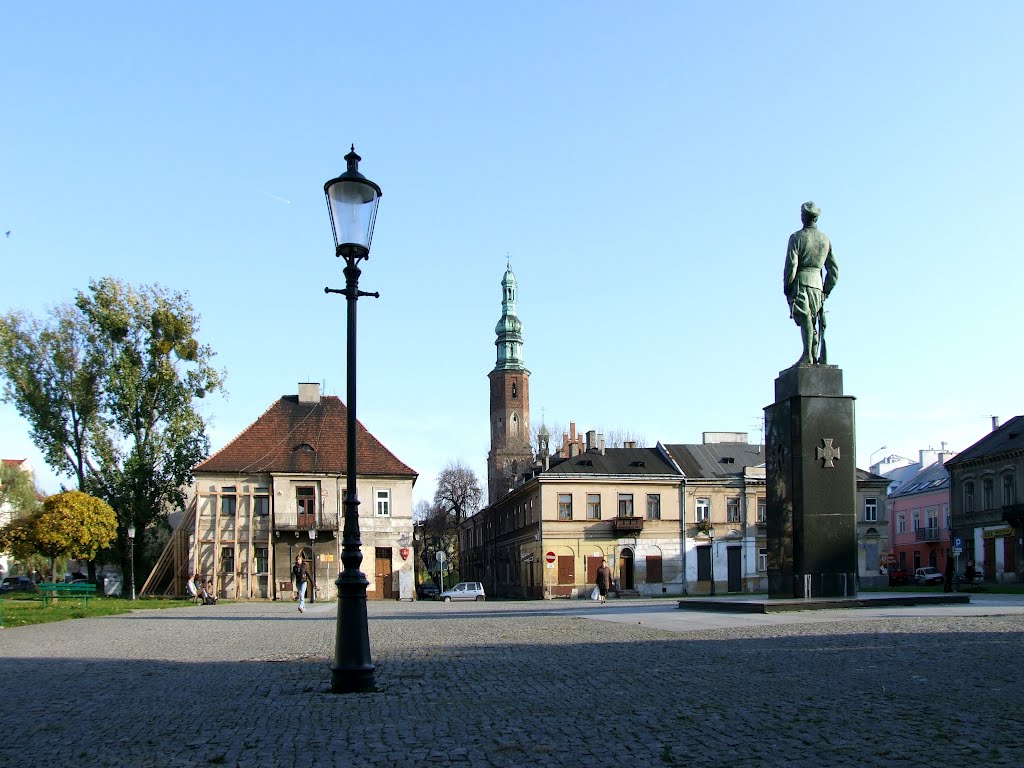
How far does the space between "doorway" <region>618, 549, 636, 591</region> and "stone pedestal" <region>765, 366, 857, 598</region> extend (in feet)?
121

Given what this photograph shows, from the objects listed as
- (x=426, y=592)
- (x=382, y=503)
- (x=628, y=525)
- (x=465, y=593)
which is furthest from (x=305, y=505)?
(x=628, y=525)

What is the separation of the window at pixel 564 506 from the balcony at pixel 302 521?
13288 millimetres

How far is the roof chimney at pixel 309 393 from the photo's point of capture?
183 feet

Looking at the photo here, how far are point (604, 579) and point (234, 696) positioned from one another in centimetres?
2755

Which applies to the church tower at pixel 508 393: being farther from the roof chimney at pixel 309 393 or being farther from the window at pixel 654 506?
the roof chimney at pixel 309 393

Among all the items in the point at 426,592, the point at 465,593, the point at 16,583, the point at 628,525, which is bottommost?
the point at 16,583

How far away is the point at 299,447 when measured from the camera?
52625 mm

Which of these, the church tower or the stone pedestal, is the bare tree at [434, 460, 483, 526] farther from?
the stone pedestal

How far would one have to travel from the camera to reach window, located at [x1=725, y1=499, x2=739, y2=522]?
191ft

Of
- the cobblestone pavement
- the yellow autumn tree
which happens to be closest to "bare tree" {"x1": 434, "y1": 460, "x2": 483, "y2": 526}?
the yellow autumn tree

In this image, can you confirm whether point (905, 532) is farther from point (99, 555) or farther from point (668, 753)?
point (668, 753)

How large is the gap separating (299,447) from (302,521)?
14.1ft

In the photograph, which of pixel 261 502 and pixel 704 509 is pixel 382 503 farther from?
pixel 704 509

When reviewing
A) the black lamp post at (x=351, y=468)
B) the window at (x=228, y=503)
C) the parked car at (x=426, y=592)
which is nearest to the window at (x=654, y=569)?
the parked car at (x=426, y=592)
